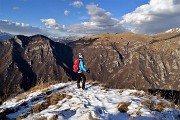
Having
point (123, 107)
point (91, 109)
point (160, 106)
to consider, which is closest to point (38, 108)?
point (91, 109)

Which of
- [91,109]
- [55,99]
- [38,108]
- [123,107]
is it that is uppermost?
[91,109]

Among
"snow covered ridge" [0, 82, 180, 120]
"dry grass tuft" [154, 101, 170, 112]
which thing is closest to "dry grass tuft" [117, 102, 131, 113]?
"snow covered ridge" [0, 82, 180, 120]

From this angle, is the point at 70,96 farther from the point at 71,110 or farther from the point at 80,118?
the point at 80,118

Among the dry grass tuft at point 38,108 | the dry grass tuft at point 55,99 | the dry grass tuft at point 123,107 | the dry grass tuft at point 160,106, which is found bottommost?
the dry grass tuft at point 55,99

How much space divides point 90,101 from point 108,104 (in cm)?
168

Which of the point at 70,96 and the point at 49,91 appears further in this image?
the point at 49,91

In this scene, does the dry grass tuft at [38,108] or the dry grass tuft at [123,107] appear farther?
the dry grass tuft at [38,108]

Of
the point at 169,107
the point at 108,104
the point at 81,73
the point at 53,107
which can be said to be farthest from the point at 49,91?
the point at 169,107

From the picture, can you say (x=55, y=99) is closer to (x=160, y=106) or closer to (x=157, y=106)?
(x=157, y=106)

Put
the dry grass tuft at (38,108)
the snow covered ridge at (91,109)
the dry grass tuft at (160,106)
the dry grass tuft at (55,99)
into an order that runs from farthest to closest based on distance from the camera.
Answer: the dry grass tuft at (55,99), the dry grass tuft at (38,108), the dry grass tuft at (160,106), the snow covered ridge at (91,109)

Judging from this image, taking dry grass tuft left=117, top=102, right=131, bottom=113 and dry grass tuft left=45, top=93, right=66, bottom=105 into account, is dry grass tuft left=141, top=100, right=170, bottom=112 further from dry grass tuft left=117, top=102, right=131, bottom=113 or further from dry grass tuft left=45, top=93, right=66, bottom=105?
dry grass tuft left=45, top=93, right=66, bottom=105

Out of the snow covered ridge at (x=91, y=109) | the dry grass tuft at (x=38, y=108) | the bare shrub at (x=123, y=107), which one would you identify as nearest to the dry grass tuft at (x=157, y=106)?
the snow covered ridge at (x=91, y=109)

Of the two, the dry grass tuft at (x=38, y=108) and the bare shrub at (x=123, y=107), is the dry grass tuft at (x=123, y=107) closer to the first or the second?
the bare shrub at (x=123, y=107)

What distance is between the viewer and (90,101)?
17.8 m
